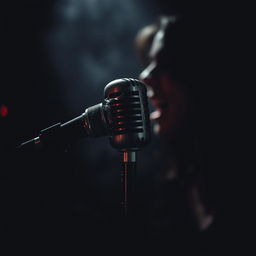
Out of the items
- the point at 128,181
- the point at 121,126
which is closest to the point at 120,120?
the point at 121,126

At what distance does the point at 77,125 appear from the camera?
3.04ft

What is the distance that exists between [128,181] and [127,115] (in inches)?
8.5

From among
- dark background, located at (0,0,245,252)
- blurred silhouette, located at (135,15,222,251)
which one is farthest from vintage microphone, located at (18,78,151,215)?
blurred silhouette, located at (135,15,222,251)

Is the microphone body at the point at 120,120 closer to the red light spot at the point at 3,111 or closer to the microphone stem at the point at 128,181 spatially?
the microphone stem at the point at 128,181

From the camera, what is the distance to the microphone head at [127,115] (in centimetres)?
89

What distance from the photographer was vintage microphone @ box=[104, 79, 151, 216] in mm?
891

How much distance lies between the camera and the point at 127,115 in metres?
0.89

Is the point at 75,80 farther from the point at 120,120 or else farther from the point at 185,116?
the point at 120,120

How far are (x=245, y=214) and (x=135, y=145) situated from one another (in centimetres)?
140

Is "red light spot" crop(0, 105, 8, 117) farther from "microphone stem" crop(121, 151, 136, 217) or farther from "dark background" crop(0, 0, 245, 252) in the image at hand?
"microphone stem" crop(121, 151, 136, 217)

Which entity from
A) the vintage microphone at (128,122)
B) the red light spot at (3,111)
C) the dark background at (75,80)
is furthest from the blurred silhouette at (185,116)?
the vintage microphone at (128,122)

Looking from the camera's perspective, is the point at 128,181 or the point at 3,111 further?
the point at 3,111

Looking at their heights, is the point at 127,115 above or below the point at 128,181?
above

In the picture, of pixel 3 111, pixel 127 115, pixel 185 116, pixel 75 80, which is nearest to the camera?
pixel 127 115
